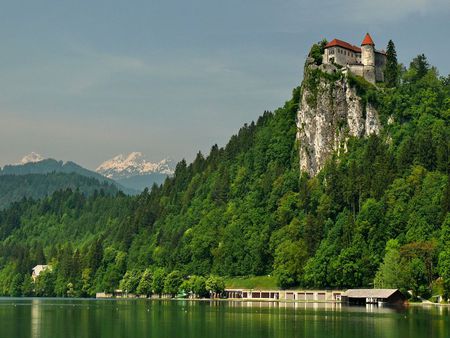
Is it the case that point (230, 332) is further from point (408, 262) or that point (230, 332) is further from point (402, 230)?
point (402, 230)

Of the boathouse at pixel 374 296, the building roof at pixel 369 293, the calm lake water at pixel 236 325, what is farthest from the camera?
the boathouse at pixel 374 296

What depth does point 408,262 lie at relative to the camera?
163250mm

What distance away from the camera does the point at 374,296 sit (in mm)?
162125

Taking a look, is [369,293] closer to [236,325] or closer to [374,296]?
[374,296]

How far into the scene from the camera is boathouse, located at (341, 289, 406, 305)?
524 feet

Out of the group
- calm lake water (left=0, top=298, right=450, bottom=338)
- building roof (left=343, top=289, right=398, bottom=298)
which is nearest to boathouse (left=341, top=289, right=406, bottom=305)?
building roof (left=343, top=289, right=398, bottom=298)

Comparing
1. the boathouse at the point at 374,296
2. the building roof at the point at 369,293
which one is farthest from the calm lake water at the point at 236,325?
the boathouse at the point at 374,296

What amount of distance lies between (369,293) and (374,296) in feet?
7.67

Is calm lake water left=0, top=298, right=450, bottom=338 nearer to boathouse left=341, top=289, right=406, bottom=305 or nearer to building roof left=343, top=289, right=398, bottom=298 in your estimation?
building roof left=343, top=289, right=398, bottom=298

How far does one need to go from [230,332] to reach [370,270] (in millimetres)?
88623

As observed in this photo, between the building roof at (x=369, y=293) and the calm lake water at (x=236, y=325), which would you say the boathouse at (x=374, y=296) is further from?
the calm lake water at (x=236, y=325)

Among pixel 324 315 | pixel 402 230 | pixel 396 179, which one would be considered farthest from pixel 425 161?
pixel 324 315

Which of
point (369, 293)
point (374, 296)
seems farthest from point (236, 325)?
point (369, 293)

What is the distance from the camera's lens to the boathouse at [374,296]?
159750mm
